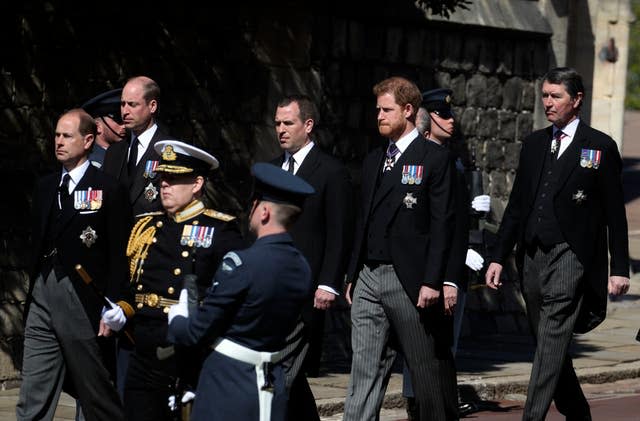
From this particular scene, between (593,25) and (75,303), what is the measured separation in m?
10.3

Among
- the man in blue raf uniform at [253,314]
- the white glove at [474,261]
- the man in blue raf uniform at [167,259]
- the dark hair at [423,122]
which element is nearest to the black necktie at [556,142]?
the dark hair at [423,122]

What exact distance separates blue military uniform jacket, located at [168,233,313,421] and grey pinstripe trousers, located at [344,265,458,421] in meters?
2.46

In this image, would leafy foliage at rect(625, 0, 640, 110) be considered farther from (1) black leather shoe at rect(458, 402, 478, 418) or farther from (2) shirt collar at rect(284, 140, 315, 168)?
(2) shirt collar at rect(284, 140, 315, 168)

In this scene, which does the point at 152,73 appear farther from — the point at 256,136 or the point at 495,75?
the point at 495,75

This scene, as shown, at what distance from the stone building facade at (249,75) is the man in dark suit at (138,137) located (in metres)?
2.51

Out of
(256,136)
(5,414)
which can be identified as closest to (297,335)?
(5,414)

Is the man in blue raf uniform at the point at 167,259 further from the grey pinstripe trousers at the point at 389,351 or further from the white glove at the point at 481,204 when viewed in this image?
the white glove at the point at 481,204

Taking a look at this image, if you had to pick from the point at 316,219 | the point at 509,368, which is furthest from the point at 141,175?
the point at 509,368

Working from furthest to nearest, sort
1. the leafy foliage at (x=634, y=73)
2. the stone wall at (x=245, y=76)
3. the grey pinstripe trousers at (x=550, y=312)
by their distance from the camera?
the leafy foliage at (x=634, y=73), the stone wall at (x=245, y=76), the grey pinstripe trousers at (x=550, y=312)

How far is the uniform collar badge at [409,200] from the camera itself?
9266 millimetres

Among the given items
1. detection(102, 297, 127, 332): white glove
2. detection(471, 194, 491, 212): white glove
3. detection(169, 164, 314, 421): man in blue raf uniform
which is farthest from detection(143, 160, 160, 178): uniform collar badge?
detection(471, 194, 491, 212): white glove

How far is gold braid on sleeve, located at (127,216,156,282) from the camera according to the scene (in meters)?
7.81

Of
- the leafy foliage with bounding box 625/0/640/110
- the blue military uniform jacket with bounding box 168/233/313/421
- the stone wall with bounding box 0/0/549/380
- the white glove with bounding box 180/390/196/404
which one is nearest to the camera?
the blue military uniform jacket with bounding box 168/233/313/421

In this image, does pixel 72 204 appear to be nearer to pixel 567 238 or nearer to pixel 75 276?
pixel 75 276
